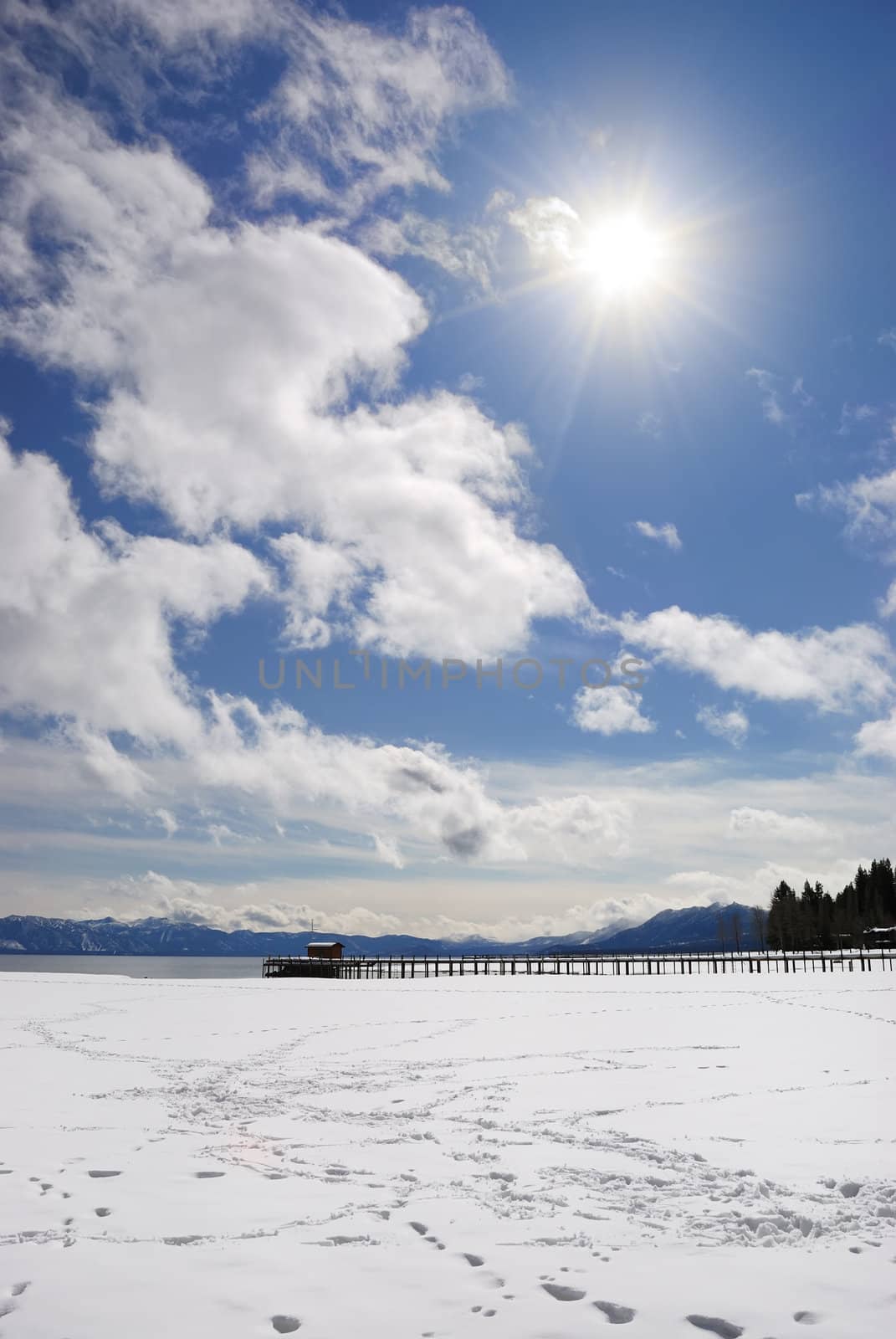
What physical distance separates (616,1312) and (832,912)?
14485 cm

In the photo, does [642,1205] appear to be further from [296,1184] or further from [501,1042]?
[501,1042]

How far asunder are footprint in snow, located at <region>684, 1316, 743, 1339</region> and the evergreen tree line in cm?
13191

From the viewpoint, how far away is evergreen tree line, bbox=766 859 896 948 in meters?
127

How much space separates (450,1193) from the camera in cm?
795

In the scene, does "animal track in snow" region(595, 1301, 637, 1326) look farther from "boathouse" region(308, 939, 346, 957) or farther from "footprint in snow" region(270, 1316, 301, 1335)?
"boathouse" region(308, 939, 346, 957)

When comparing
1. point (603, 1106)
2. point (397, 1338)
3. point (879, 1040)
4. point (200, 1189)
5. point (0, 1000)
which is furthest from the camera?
point (0, 1000)

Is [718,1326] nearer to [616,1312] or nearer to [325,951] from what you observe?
[616,1312]

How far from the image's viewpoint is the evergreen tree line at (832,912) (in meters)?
127

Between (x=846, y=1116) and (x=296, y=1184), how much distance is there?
6750 millimetres

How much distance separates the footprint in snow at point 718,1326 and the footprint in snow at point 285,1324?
2355 mm

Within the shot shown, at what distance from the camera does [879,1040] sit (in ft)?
60.1

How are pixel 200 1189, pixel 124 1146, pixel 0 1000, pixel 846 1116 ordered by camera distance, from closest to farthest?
pixel 200 1189 < pixel 124 1146 < pixel 846 1116 < pixel 0 1000

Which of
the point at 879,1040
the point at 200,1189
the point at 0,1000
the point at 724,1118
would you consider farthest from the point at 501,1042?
the point at 0,1000

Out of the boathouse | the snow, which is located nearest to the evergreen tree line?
the boathouse
